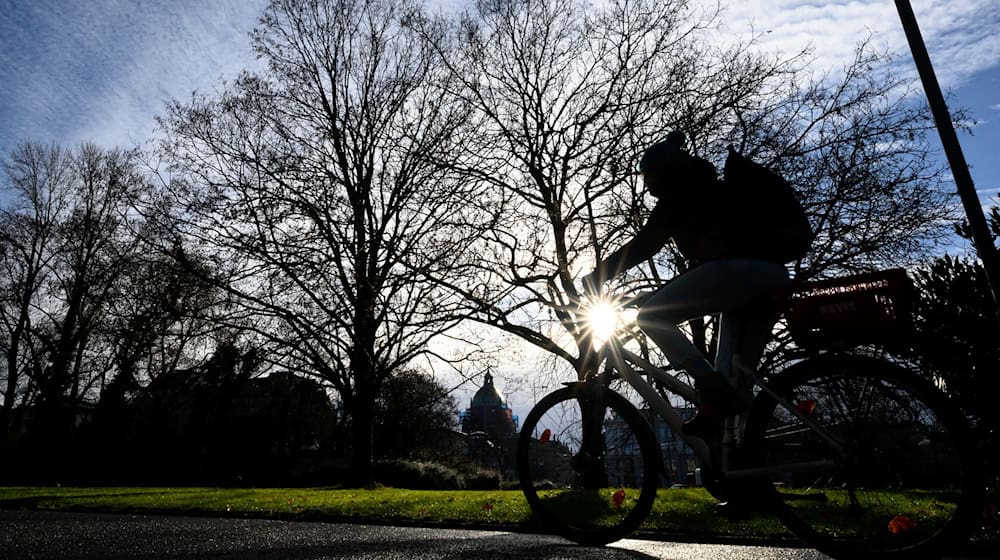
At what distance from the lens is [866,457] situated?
319 centimetres

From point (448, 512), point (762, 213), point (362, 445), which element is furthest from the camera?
point (362, 445)

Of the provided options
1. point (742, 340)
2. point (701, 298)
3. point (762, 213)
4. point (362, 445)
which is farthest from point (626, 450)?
point (362, 445)

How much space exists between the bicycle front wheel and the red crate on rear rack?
1.38 meters

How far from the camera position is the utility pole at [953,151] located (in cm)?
673

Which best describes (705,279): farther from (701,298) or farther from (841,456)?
(841,456)

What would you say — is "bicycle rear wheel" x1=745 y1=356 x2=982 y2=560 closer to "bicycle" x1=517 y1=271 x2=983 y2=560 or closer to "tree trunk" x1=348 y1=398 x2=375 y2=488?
"bicycle" x1=517 y1=271 x2=983 y2=560

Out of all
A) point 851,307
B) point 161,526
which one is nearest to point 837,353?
point 851,307

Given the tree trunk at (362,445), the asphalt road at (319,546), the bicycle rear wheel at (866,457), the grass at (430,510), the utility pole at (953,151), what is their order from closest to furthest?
the bicycle rear wheel at (866,457)
the asphalt road at (319,546)
the grass at (430,510)
the utility pole at (953,151)
the tree trunk at (362,445)

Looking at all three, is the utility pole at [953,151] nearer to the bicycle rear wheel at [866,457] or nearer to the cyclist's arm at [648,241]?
the bicycle rear wheel at [866,457]

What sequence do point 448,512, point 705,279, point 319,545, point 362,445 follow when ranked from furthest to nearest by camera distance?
point 362,445 → point 448,512 → point 319,545 → point 705,279

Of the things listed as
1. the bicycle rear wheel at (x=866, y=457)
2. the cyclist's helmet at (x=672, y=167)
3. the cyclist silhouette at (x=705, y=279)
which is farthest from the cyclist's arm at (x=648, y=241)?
the bicycle rear wheel at (x=866, y=457)

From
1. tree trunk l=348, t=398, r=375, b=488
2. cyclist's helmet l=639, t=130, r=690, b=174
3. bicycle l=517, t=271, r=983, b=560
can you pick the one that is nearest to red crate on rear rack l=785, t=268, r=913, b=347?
bicycle l=517, t=271, r=983, b=560

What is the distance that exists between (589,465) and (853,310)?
2.17 m

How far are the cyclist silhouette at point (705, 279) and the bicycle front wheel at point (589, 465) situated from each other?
2.22 feet
